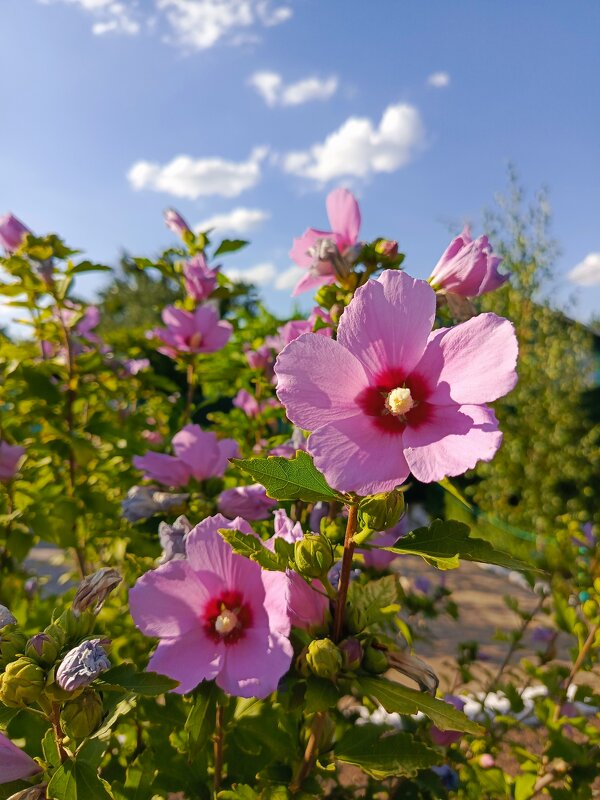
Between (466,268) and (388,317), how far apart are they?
31 cm

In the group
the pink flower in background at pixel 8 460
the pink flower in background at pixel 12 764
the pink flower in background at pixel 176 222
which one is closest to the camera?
the pink flower in background at pixel 12 764

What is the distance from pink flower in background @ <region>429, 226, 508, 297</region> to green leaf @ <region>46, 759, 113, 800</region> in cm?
106

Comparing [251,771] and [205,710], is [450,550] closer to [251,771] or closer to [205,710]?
[205,710]

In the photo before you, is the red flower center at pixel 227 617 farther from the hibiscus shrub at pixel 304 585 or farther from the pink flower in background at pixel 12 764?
the pink flower in background at pixel 12 764

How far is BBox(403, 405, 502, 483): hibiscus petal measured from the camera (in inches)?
31.3

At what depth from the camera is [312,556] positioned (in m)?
0.94

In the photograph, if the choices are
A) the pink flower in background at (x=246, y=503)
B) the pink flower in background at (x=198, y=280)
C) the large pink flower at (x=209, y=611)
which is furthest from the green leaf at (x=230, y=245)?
the large pink flower at (x=209, y=611)

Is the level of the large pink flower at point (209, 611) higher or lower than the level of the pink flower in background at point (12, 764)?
higher

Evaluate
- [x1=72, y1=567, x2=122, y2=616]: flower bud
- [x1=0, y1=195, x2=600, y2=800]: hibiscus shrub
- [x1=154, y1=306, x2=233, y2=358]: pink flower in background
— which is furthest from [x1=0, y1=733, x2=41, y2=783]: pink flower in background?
[x1=154, y1=306, x2=233, y2=358]: pink flower in background

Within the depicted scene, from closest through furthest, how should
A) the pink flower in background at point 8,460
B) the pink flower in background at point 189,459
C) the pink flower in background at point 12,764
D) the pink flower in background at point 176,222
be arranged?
the pink flower in background at point 12,764 → the pink flower in background at point 189,459 → the pink flower in background at point 8,460 → the pink flower in background at point 176,222

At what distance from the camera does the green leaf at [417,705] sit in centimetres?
89

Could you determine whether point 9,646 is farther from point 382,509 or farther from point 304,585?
point 382,509

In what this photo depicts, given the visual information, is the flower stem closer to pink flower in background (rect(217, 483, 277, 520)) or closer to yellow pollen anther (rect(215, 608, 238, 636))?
yellow pollen anther (rect(215, 608, 238, 636))

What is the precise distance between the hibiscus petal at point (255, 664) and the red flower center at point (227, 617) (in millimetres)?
24
